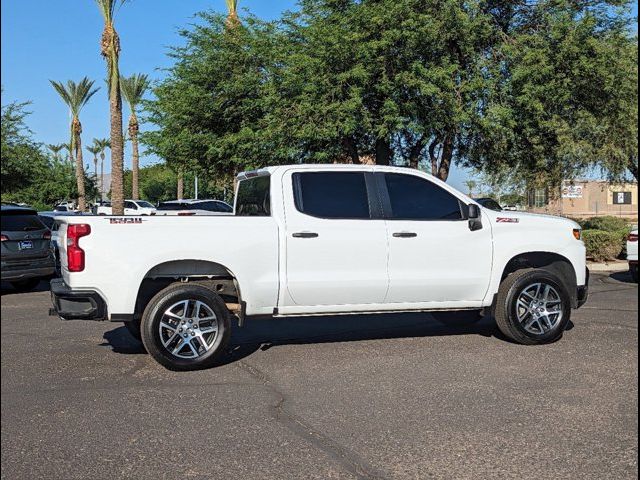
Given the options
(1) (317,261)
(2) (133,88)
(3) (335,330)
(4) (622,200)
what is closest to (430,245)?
(1) (317,261)

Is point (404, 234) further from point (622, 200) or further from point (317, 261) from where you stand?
point (622, 200)

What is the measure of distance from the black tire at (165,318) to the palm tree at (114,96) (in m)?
15.7

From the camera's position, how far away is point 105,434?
4203 mm

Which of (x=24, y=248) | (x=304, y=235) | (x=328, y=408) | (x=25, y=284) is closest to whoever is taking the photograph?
(x=328, y=408)

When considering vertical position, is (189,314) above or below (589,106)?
below

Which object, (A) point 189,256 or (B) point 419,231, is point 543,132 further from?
(A) point 189,256

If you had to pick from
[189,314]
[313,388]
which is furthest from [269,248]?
[313,388]

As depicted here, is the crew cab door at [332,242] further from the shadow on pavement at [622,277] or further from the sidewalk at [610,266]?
the sidewalk at [610,266]

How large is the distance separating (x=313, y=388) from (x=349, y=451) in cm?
137

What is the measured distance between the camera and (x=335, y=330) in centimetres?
783

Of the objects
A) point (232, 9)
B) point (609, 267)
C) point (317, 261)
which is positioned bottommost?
point (609, 267)

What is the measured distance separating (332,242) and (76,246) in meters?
2.36

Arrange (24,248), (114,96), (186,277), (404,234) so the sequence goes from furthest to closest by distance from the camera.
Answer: (114,96)
(24,248)
(404,234)
(186,277)

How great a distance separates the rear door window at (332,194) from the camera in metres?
6.49
